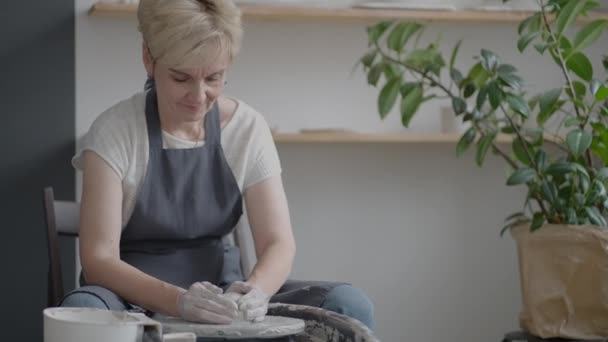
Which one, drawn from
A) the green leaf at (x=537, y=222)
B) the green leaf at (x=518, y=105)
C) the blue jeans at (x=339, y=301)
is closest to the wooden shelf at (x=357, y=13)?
the green leaf at (x=518, y=105)

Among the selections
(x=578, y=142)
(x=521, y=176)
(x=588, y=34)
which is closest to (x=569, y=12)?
(x=588, y=34)

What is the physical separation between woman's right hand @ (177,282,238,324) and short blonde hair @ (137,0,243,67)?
47cm

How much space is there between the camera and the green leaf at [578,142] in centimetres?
268

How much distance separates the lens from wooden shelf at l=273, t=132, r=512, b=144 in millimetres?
Answer: 3123

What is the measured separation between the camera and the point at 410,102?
2.97 meters

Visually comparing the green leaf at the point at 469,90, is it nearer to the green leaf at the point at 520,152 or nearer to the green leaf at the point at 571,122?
the green leaf at the point at 520,152

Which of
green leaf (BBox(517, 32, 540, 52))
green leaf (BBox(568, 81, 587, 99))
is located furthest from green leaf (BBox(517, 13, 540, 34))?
green leaf (BBox(568, 81, 587, 99))

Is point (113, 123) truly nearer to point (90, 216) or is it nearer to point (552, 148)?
point (90, 216)

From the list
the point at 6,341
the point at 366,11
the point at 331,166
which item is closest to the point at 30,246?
Answer: the point at 6,341

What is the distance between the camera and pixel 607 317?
283 centimetres

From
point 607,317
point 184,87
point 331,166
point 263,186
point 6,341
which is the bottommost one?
point 6,341

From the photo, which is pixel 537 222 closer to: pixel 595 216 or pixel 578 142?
pixel 595 216

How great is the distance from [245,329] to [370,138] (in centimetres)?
169

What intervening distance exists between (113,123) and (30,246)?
1293 mm
